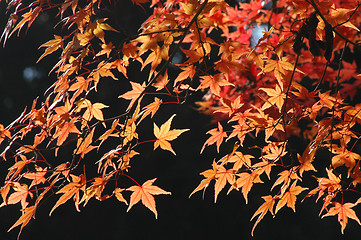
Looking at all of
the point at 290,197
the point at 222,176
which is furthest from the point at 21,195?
the point at 290,197

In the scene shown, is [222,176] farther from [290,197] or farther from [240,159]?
[290,197]

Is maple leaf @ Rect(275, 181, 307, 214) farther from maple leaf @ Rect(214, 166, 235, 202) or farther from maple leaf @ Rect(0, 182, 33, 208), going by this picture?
maple leaf @ Rect(0, 182, 33, 208)

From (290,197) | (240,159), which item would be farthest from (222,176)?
(290,197)

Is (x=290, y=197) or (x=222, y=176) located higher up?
(x=222, y=176)

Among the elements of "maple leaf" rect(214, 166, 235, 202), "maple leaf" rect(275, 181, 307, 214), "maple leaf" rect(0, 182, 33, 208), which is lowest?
"maple leaf" rect(275, 181, 307, 214)

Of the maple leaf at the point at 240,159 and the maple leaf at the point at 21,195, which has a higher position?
the maple leaf at the point at 21,195

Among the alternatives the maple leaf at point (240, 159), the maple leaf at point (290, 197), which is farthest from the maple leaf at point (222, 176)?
the maple leaf at point (290, 197)

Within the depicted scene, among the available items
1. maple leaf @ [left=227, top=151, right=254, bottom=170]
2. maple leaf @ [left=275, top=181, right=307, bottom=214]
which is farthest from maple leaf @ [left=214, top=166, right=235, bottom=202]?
maple leaf @ [left=275, top=181, right=307, bottom=214]

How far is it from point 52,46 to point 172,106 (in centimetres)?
265

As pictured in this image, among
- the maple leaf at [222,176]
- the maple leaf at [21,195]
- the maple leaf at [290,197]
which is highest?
the maple leaf at [21,195]

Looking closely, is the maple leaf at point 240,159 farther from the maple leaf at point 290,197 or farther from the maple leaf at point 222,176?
the maple leaf at point 290,197

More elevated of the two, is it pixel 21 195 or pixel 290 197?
pixel 21 195

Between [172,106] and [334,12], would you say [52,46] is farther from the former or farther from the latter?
[172,106]

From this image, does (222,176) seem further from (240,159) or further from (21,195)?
(21,195)
